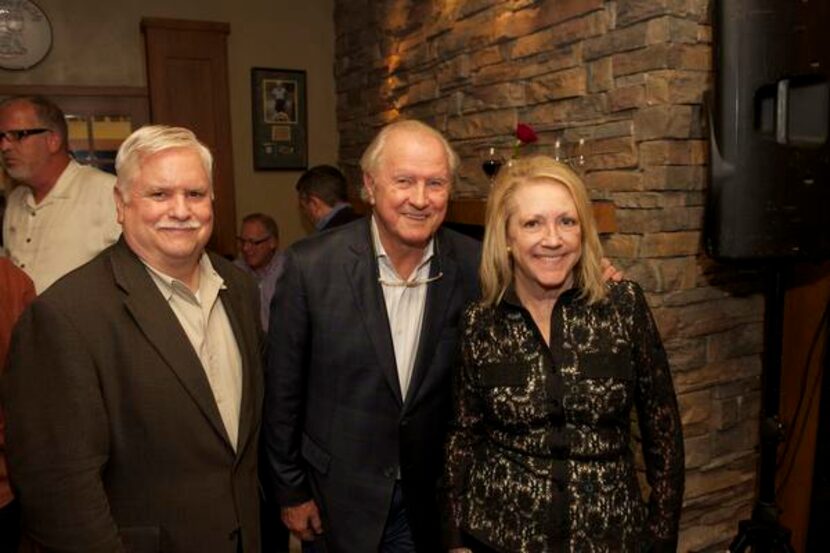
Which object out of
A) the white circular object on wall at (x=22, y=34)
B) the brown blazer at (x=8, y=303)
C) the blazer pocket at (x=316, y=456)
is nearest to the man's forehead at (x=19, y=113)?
the brown blazer at (x=8, y=303)

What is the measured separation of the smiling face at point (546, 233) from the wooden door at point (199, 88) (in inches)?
142

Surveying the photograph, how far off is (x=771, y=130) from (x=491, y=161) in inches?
51.4

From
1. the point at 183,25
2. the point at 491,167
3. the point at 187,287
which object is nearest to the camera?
the point at 187,287

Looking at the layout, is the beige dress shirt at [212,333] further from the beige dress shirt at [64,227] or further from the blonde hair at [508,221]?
the beige dress shirt at [64,227]

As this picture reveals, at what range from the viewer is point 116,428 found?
1.26 meters

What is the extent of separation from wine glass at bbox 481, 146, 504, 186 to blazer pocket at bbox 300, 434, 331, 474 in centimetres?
149

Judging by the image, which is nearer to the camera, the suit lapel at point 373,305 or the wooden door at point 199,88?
the suit lapel at point 373,305

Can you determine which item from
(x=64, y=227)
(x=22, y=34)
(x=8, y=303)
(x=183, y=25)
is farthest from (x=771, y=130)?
(x=22, y=34)

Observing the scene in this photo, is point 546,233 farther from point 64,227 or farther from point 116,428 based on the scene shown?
point 64,227

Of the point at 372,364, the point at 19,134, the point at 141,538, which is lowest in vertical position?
the point at 141,538

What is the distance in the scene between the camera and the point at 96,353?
48.7 inches

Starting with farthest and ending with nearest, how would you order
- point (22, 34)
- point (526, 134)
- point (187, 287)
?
1. point (22, 34)
2. point (526, 134)
3. point (187, 287)

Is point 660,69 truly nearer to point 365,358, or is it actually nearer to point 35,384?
point 365,358

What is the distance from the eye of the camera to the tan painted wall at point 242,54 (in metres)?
4.34
